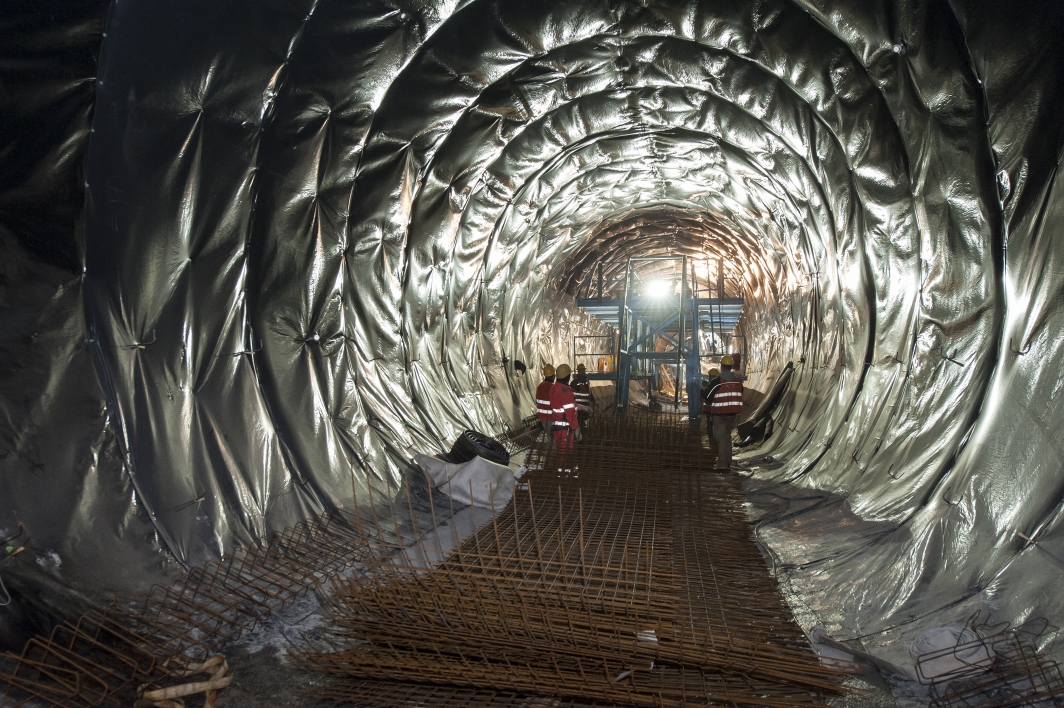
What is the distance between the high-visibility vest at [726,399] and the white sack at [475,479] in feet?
10.6

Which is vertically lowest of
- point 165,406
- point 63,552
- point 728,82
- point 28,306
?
point 63,552

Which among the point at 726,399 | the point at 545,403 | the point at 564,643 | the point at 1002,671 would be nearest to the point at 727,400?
the point at 726,399

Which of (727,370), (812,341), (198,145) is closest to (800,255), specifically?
(812,341)

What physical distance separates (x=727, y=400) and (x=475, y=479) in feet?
12.4

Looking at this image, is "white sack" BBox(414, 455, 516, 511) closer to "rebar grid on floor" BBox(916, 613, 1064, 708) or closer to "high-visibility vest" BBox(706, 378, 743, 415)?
"high-visibility vest" BBox(706, 378, 743, 415)

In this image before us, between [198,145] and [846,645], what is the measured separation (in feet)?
17.1

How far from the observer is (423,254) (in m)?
8.85

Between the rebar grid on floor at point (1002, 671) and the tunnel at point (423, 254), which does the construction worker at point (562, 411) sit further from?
the rebar grid on floor at point (1002, 671)

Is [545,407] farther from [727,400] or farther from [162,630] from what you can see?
[162,630]

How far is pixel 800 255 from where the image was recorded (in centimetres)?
1137

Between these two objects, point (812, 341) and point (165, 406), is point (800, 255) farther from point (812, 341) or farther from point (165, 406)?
point (165, 406)

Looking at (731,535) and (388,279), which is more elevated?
(388,279)

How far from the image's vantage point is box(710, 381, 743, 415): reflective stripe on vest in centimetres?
969

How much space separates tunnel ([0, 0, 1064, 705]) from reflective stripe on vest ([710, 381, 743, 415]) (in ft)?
2.86
